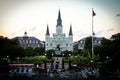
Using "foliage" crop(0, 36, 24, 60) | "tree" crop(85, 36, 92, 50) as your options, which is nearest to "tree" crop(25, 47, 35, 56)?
"foliage" crop(0, 36, 24, 60)

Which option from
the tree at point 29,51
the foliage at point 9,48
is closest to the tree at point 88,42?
the tree at point 29,51

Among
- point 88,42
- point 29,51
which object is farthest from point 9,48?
point 88,42

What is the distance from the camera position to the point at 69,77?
789 cm

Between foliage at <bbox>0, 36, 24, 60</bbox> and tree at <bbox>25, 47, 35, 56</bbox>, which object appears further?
tree at <bbox>25, 47, 35, 56</bbox>

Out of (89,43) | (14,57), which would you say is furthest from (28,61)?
(89,43)

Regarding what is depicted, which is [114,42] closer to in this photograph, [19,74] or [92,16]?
[92,16]

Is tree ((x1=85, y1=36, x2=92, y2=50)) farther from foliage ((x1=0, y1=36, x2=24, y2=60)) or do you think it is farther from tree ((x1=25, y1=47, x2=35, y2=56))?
foliage ((x1=0, y1=36, x2=24, y2=60))

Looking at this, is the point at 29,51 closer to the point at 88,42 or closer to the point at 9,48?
the point at 9,48

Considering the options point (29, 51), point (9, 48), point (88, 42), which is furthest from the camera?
point (88, 42)

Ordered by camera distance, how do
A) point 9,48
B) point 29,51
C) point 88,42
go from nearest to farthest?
point 9,48
point 29,51
point 88,42

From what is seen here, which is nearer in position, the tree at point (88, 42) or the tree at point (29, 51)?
the tree at point (29, 51)

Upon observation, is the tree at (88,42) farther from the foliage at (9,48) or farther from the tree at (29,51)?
the foliage at (9,48)

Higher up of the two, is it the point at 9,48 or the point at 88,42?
the point at 88,42

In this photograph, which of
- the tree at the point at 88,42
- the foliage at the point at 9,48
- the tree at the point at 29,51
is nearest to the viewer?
the foliage at the point at 9,48
